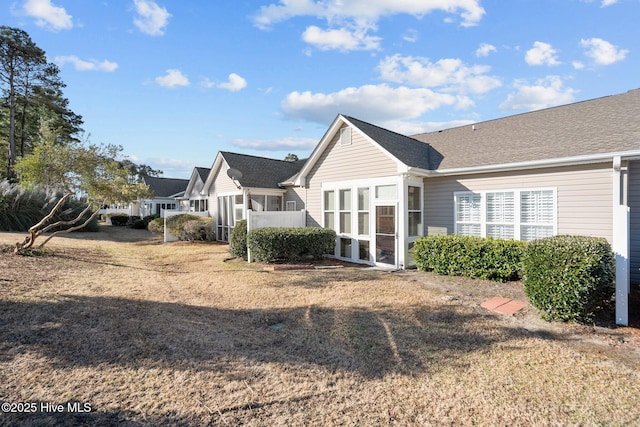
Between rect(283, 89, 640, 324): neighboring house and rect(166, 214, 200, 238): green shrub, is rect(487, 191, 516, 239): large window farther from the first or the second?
rect(166, 214, 200, 238): green shrub

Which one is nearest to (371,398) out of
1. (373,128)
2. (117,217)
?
(373,128)

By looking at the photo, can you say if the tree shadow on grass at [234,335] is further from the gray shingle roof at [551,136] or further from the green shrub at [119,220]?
the green shrub at [119,220]

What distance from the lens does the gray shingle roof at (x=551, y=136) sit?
7.82 m

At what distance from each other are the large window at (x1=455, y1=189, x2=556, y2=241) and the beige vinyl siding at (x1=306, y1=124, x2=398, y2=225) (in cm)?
262

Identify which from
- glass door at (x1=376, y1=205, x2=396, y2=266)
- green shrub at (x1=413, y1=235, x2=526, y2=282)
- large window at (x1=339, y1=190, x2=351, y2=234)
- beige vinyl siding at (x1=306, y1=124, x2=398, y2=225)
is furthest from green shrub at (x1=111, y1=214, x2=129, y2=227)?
green shrub at (x1=413, y1=235, x2=526, y2=282)

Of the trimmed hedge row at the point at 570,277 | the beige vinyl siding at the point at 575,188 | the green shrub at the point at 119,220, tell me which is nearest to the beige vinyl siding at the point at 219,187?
the beige vinyl siding at the point at 575,188

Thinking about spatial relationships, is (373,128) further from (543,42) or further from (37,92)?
(37,92)

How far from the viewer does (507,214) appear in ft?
29.3

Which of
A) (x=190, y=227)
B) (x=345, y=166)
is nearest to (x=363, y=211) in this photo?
(x=345, y=166)

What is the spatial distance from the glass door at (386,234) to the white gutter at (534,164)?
1.56 meters

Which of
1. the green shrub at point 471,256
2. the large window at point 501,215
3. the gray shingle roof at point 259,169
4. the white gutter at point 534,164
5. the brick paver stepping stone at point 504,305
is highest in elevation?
the gray shingle roof at point 259,169

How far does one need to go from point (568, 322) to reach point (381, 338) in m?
3.38

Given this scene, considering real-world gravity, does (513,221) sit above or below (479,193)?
below

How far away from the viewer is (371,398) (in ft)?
10.4
